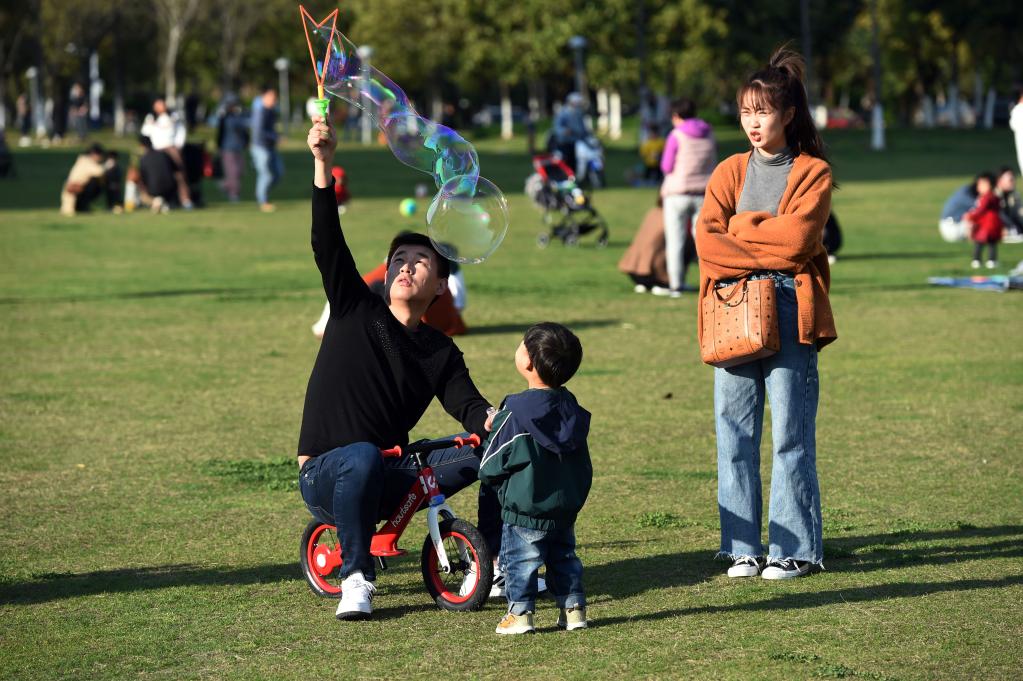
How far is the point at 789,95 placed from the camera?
6070 mm

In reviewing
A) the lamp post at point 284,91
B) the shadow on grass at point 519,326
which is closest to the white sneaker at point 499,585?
the shadow on grass at point 519,326

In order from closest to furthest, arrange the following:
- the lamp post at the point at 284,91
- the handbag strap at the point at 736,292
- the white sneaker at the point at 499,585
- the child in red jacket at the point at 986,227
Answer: the white sneaker at the point at 499,585, the handbag strap at the point at 736,292, the child in red jacket at the point at 986,227, the lamp post at the point at 284,91

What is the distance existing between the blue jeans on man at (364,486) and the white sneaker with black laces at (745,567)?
1022mm

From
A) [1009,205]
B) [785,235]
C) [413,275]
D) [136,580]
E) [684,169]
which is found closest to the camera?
[413,275]

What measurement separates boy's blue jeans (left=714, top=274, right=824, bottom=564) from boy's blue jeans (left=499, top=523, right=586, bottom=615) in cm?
103

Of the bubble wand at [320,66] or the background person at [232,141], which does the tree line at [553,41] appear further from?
the bubble wand at [320,66]

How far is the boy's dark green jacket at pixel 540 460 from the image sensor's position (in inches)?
210

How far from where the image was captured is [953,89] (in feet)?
247

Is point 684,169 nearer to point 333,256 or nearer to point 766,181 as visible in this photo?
point 766,181

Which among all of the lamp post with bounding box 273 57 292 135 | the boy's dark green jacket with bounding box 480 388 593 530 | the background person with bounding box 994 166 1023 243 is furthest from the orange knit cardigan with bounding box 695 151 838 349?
the lamp post with bounding box 273 57 292 135

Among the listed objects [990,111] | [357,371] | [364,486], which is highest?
[990,111]

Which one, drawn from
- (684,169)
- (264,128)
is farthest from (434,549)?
(264,128)

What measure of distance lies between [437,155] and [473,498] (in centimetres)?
196

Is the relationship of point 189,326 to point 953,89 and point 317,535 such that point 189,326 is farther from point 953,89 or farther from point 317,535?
point 953,89
